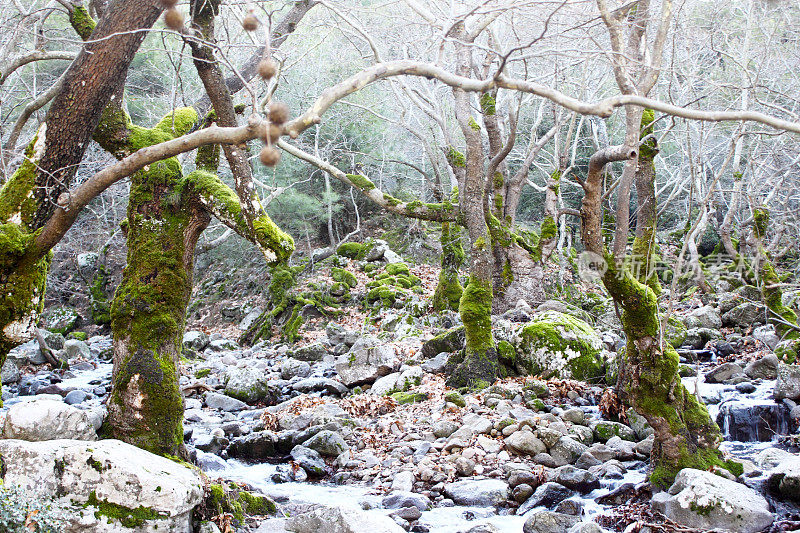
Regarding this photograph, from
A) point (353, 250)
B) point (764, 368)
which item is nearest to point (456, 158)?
point (764, 368)

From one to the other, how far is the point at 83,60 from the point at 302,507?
4.10 m

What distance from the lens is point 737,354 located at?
983 centimetres

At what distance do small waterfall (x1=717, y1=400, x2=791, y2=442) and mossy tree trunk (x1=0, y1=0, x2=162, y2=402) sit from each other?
7.31 m

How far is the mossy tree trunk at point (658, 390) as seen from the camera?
16.5 feet

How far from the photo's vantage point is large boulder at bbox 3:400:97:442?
449 centimetres

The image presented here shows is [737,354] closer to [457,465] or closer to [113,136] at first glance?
[457,465]

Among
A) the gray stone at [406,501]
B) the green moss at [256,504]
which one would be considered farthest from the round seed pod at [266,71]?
the gray stone at [406,501]

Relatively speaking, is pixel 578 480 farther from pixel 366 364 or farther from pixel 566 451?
pixel 366 364

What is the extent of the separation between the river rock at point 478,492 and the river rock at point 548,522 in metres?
0.61

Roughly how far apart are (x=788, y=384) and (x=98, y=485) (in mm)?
7407

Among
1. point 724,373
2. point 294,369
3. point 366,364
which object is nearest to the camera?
point 724,373

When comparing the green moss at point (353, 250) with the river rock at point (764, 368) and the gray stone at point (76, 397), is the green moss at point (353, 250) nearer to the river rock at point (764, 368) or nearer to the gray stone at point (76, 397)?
the gray stone at point (76, 397)

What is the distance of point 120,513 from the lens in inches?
144

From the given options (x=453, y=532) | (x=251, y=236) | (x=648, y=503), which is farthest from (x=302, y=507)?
(x=648, y=503)
